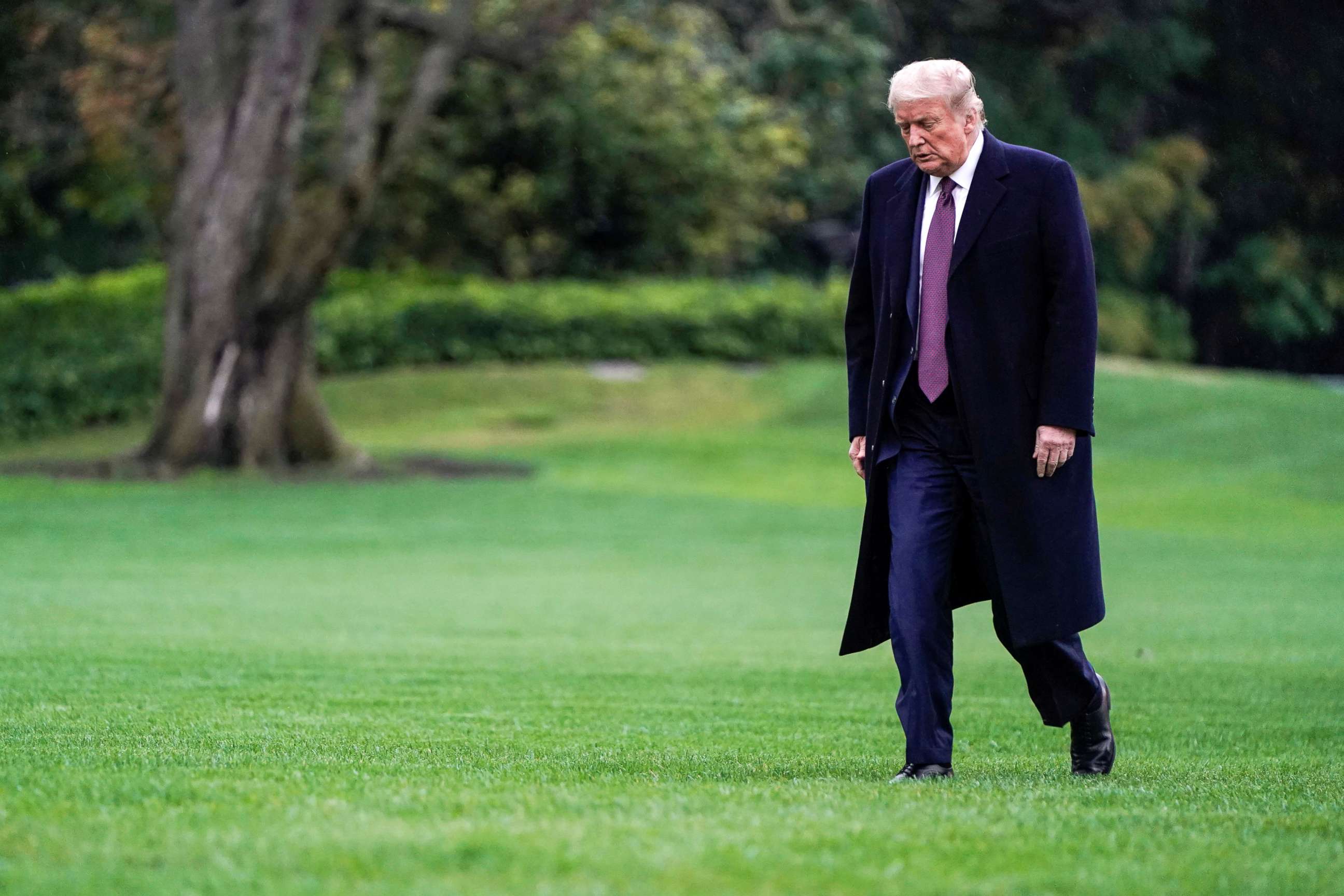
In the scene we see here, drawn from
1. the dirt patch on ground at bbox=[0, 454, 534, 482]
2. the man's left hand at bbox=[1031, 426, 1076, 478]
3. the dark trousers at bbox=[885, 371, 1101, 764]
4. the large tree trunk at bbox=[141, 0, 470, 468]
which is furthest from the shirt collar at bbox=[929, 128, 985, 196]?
the dirt patch on ground at bbox=[0, 454, 534, 482]

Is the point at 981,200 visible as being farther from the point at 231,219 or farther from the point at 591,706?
the point at 231,219

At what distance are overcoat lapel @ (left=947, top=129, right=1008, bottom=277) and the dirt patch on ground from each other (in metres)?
17.8

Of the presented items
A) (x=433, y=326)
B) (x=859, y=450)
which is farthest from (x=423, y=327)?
(x=859, y=450)

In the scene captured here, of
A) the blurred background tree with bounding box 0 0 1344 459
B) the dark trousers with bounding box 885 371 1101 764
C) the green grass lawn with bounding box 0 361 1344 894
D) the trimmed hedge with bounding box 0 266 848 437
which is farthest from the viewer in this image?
the trimmed hedge with bounding box 0 266 848 437

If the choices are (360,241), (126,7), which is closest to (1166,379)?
(360,241)

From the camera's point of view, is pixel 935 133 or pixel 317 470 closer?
pixel 935 133

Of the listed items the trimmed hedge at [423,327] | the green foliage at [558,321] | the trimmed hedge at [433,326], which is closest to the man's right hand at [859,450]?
the trimmed hedge at [423,327]

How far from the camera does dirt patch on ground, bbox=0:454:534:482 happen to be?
2227cm

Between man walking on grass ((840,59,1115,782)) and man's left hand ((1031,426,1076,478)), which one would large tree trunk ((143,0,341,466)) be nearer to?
man walking on grass ((840,59,1115,782))

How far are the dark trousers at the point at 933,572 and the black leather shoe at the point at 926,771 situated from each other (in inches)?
1.0

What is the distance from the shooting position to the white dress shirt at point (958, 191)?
551 cm

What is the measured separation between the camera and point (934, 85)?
536 cm

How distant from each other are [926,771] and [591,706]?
2.25 m

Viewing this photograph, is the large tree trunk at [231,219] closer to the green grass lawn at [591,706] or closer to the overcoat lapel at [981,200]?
the green grass lawn at [591,706]
